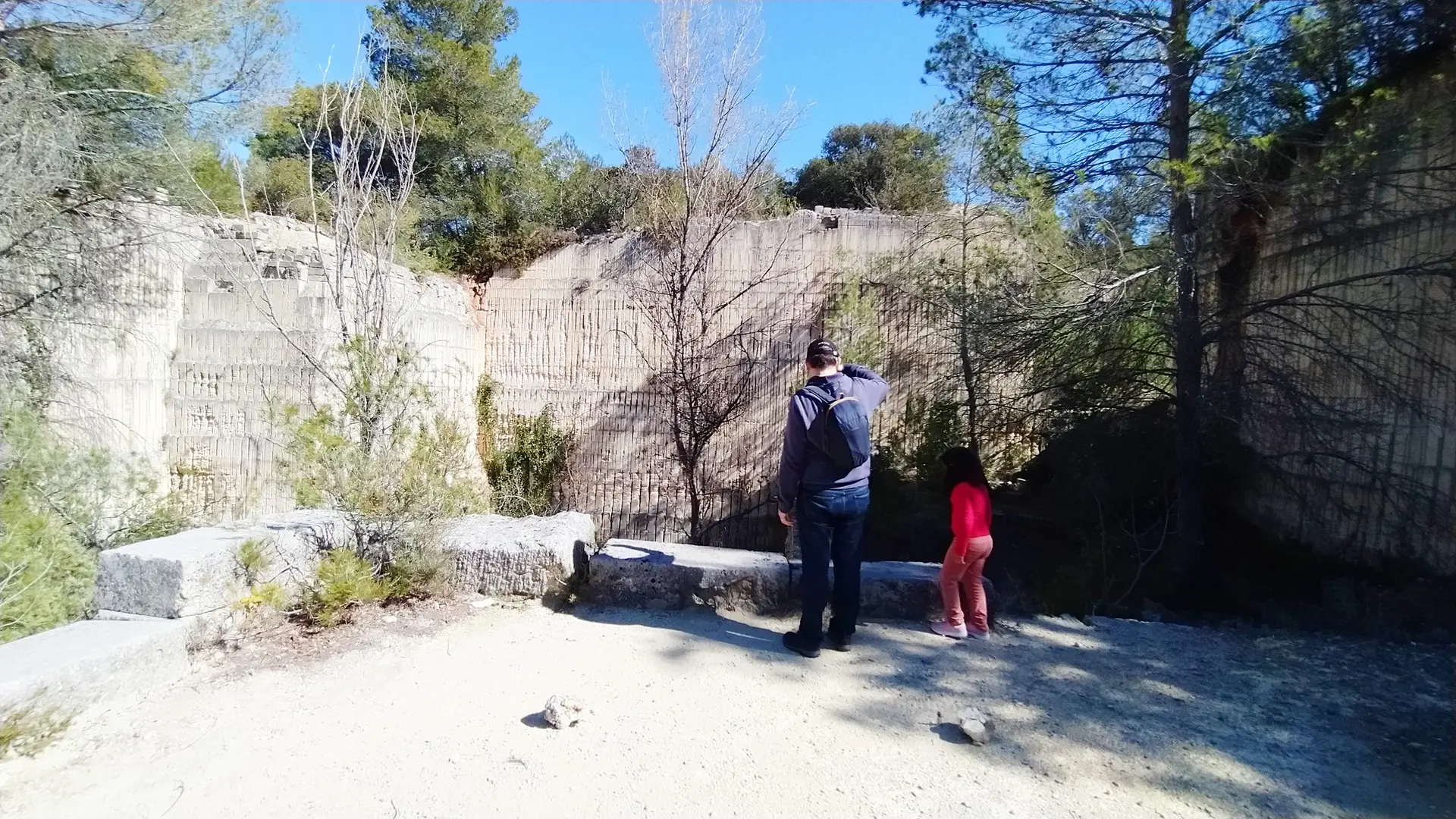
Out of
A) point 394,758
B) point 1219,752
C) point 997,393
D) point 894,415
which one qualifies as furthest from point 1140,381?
point 394,758

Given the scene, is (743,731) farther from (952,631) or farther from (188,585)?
(188,585)

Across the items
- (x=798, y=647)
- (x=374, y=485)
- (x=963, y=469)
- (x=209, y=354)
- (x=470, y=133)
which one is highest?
(x=470, y=133)

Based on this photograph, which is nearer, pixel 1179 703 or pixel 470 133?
pixel 1179 703

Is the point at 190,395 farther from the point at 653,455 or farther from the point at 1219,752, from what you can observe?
the point at 1219,752

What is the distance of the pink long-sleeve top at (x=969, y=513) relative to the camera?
13.9 feet

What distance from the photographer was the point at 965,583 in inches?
176

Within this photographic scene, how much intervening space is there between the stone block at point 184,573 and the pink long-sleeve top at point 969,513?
372cm

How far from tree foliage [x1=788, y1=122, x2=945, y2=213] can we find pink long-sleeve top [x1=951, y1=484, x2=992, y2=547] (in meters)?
8.39

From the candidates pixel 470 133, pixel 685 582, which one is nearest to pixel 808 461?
pixel 685 582

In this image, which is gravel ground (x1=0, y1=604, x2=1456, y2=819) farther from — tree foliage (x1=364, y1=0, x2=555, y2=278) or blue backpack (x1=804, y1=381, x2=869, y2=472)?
tree foliage (x1=364, y1=0, x2=555, y2=278)

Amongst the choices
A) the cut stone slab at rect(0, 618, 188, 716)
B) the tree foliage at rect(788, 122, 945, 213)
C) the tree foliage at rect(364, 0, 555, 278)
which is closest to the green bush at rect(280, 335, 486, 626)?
the cut stone slab at rect(0, 618, 188, 716)

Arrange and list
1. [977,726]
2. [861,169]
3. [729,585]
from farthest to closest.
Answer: [861,169], [729,585], [977,726]

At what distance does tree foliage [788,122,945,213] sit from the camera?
13.7 m

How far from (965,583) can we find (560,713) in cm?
246
